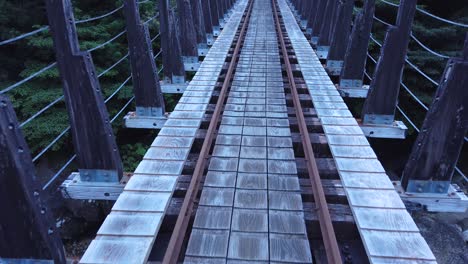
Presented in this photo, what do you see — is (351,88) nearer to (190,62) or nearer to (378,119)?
(378,119)

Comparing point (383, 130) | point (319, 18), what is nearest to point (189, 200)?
point (383, 130)

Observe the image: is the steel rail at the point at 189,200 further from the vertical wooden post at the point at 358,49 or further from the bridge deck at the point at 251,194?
the vertical wooden post at the point at 358,49

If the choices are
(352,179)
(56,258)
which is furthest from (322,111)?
(56,258)

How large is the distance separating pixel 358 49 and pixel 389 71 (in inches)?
47.9

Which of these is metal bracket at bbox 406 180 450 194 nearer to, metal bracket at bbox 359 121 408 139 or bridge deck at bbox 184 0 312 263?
bridge deck at bbox 184 0 312 263

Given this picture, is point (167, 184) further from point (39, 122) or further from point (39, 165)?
point (39, 165)

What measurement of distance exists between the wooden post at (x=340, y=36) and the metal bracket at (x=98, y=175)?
4678 millimetres

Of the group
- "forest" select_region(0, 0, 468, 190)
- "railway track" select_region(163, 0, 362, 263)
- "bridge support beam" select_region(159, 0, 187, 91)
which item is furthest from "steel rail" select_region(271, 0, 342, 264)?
"forest" select_region(0, 0, 468, 190)

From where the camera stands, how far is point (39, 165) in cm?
1159

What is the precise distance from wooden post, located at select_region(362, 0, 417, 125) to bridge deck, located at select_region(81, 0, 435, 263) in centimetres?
34

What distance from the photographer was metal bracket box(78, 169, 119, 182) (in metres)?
3.12

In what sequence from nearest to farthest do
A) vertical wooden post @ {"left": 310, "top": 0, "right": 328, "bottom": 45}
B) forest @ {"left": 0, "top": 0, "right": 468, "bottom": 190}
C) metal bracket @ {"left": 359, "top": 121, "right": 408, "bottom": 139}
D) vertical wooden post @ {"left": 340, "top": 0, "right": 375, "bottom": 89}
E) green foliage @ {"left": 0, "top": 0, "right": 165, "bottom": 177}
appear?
1. metal bracket @ {"left": 359, "top": 121, "right": 408, "bottom": 139}
2. vertical wooden post @ {"left": 340, "top": 0, "right": 375, "bottom": 89}
3. vertical wooden post @ {"left": 310, "top": 0, "right": 328, "bottom": 45}
4. green foliage @ {"left": 0, "top": 0, "right": 165, "bottom": 177}
5. forest @ {"left": 0, "top": 0, "right": 468, "bottom": 190}

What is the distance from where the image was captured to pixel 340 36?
6145 mm

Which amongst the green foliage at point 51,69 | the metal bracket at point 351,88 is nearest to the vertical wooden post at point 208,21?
the green foliage at point 51,69
